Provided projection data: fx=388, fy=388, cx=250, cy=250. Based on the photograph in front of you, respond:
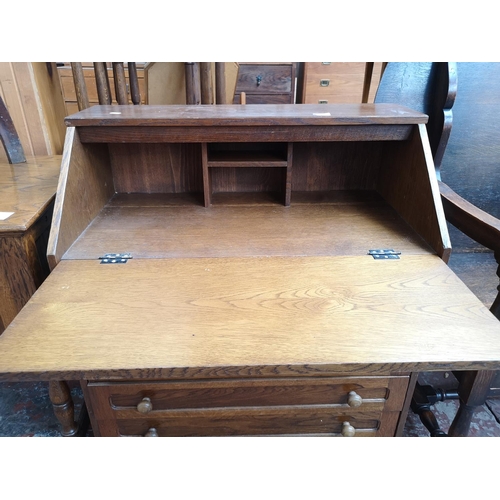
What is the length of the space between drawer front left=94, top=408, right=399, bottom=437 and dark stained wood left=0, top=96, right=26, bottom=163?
1273mm

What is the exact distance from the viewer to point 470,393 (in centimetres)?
110

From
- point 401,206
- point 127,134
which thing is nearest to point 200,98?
point 127,134

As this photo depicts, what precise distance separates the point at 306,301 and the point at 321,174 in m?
0.72

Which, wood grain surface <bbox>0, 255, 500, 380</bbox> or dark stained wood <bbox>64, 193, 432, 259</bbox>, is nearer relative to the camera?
wood grain surface <bbox>0, 255, 500, 380</bbox>

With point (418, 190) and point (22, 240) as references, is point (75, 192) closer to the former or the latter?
point (22, 240)

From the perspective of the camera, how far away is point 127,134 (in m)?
1.16

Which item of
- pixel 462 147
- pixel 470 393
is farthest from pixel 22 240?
pixel 462 147

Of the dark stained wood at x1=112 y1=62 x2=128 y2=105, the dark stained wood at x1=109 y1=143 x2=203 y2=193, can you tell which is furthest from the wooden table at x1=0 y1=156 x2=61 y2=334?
the dark stained wood at x1=112 y1=62 x2=128 y2=105

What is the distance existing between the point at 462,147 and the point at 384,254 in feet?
3.13

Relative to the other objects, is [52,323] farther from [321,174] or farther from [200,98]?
[200,98]

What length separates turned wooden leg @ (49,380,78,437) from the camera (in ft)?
3.41

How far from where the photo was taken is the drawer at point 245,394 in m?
0.87

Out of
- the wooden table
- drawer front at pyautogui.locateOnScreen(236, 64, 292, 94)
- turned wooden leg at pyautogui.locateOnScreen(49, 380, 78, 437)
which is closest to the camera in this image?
turned wooden leg at pyautogui.locateOnScreen(49, 380, 78, 437)

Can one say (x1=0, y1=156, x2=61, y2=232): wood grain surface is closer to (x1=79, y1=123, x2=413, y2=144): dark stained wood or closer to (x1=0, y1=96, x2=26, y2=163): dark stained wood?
(x1=0, y1=96, x2=26, y2=163): dark stained wood
